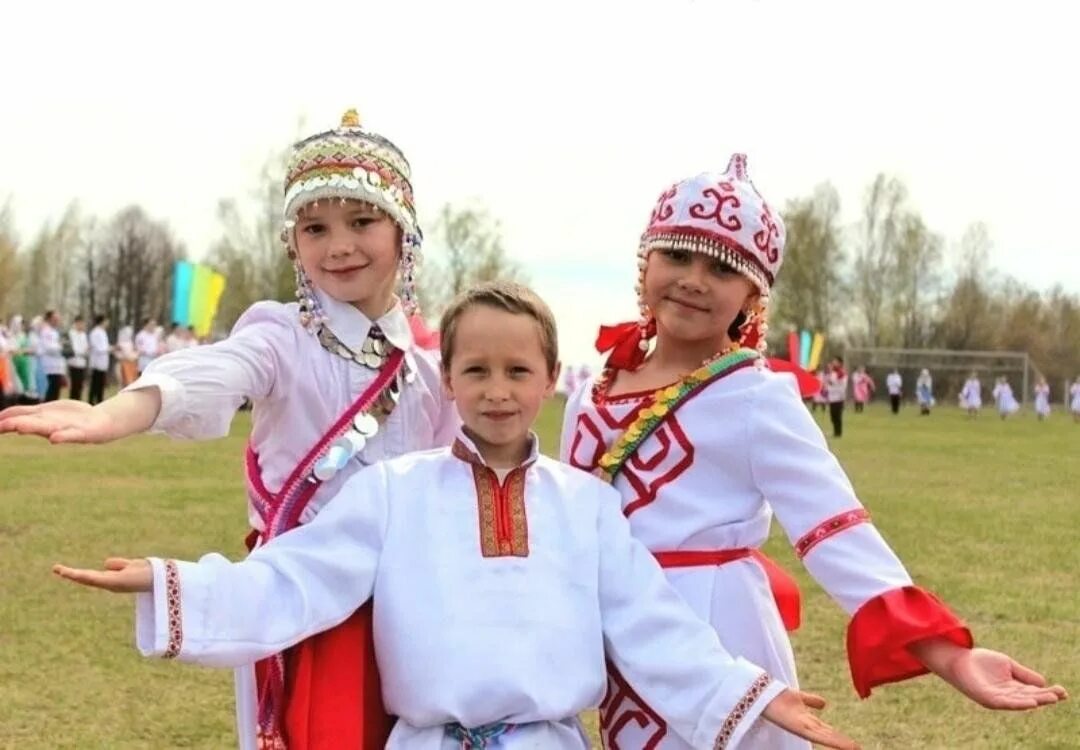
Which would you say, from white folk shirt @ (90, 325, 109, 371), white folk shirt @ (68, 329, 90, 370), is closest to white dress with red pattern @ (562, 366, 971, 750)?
white folk shirt @ (90, 325, 109, 371)

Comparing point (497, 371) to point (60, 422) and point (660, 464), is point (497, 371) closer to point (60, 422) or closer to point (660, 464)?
point (660, 464)

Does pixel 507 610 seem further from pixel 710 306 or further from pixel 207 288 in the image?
pixel 207 288

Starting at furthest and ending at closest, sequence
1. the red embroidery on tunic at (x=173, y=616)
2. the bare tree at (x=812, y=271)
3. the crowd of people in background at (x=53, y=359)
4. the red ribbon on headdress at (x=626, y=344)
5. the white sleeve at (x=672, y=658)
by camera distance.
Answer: the bare tree at (x=812, y=271), the crowd of people in background at (x=53, y=359), the red ribbon on headdress at (x=626, y=344), the white sleeve at (x=672, y=658), the red embroidery on tunic at (x=173, y=616)

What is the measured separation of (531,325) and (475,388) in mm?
155

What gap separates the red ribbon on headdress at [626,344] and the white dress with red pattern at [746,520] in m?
0.28

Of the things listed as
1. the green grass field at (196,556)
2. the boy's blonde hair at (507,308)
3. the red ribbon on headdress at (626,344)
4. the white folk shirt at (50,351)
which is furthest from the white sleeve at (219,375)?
the white folk shirt at (50,351)

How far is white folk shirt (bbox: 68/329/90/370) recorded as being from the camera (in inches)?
870

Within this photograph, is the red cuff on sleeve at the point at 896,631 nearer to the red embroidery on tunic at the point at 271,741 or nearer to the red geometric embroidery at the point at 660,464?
the red geometric embroidery at the point at 660,464

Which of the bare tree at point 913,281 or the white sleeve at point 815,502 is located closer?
the white sleeve at point 815,502

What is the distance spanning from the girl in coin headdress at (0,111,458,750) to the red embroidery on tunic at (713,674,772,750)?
0.61m

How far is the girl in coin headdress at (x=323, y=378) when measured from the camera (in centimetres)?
248

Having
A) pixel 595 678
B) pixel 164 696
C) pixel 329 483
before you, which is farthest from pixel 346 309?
pixel 164 696

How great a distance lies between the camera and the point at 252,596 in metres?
2.34

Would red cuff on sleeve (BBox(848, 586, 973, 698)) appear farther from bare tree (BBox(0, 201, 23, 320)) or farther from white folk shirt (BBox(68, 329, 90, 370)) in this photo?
bare tree (BBox(0, 201, 23, 320))
